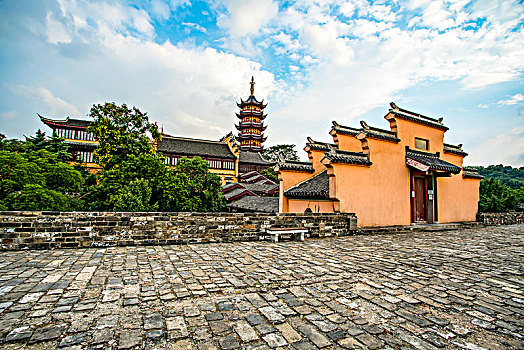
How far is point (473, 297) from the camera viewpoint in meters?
3.27

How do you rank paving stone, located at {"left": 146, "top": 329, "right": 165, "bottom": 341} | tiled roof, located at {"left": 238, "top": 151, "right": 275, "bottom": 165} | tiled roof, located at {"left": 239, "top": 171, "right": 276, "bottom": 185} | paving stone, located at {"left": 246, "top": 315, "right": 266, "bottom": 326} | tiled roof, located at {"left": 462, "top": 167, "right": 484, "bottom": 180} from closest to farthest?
1. paving stone, located at {"left": 146, "top": 329, "right": 165, "bottom": 341}
2. paving stone, located at {"left": 246, "top": 315, "right": 266, "bottom": 326}
3. tiled roof, located at {"left": 462, "top": 167, "right": 484, "bottom": 180}
4. tiled roof, located at {"left": 239, "top": 171, "right": 276, "bottom": 185}
5. tiled roof, located at {"left": 238, "top": 151, "right": 275, "bottom": 165}

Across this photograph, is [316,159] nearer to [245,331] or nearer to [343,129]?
[343,129]

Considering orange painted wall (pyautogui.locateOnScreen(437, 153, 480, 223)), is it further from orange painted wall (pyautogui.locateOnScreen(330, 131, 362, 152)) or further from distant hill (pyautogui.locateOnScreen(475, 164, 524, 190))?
distant hill (pyautogui.locateOnScreen(475, 164, 524, 190))

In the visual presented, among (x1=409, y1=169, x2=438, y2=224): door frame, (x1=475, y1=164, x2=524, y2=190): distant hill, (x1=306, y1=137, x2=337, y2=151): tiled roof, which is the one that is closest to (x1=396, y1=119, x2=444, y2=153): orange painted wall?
(x1=409, y1=169, x2=438, y2=224): door frame

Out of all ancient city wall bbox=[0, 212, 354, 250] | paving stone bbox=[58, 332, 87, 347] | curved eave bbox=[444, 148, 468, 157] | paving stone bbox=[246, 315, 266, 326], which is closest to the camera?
paving stone bbox=[58, 332, 87, 347]

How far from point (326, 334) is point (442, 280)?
2.61m

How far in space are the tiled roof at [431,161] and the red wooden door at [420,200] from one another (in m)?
0.93

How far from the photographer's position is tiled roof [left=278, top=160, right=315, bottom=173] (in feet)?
41.5

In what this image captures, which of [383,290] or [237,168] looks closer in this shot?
[383,290]

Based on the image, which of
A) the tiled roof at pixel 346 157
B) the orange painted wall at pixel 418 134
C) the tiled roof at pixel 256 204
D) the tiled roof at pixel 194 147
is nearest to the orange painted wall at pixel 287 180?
the tiled roof at pixel 256 204

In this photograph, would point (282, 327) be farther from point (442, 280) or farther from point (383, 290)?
point (442, 280)

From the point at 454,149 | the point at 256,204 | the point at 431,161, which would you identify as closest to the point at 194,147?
the point at 256,204

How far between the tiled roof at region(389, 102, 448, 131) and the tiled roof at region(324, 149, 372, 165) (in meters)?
2.56

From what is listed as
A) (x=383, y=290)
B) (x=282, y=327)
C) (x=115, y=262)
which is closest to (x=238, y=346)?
(x=282, y=327)
